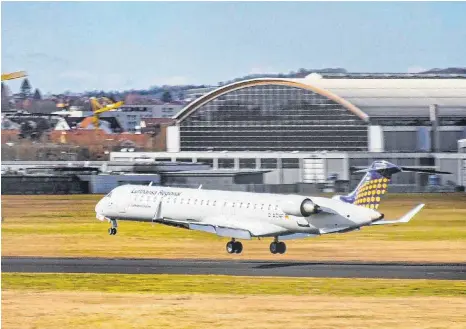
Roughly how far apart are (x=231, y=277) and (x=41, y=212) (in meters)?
5.86

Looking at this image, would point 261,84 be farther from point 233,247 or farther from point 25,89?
point 25,89

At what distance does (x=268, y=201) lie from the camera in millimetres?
23844

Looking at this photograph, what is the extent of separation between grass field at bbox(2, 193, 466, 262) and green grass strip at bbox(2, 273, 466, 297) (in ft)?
5.02

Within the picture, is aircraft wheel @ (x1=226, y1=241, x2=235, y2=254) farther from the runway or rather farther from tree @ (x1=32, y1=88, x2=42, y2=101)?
tree @ (x1=32, y1=88, x2=42, y2=101)

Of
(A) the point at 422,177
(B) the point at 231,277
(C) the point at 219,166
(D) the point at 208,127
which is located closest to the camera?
(B) the point at 231,277

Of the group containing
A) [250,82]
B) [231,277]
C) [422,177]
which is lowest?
[231,277]

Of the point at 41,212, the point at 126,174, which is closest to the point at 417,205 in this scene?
the point at 126,174

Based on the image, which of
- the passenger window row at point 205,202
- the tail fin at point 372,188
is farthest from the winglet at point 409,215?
the passenger window row at point 205,202

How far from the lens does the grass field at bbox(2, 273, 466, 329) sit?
20.0 m

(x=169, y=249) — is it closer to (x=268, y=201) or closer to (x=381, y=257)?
(x=268, y=201)

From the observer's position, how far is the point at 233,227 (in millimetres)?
24203

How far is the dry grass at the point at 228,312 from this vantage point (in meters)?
19.8

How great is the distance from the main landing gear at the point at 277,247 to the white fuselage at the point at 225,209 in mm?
280

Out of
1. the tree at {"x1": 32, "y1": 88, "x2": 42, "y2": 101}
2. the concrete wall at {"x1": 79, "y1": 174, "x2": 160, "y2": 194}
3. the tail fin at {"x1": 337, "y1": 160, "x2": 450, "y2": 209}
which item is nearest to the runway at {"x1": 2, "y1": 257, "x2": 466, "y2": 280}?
the tail fin at {"x1": 337, "y1": 160, "x2": 450, "y2": 209}
